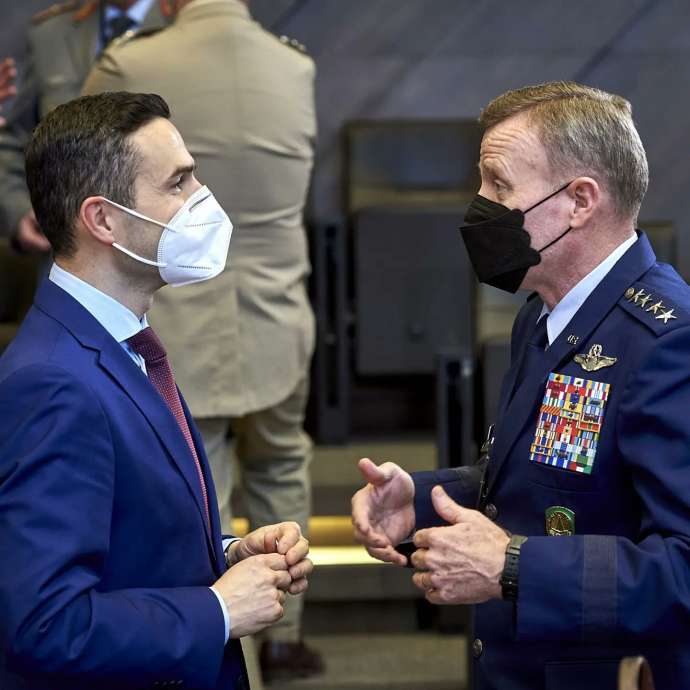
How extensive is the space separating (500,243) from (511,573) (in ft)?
1.73

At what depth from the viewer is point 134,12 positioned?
13.0ft

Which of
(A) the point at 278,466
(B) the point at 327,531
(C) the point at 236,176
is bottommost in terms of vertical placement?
(B) the point at 327,531

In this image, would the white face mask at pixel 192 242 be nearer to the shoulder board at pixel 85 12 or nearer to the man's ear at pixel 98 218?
the man's ear at pixel 98 218

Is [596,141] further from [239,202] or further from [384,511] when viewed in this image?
[239,202]

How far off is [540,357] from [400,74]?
3.47 m

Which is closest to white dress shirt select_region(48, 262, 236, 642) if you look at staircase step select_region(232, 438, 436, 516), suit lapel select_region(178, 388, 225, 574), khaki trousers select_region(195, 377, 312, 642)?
suit lapel select_region(178, 388, 225, 574)

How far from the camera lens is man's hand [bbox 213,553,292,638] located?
1728 mm

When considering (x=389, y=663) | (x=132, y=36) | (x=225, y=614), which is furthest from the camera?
(x=389, y=663)

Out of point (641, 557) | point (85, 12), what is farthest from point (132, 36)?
point (641, 557)

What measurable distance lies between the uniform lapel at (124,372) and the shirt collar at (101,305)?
0.09ft

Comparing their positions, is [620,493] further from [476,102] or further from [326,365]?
[476,102]

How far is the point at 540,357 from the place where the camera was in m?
1.96

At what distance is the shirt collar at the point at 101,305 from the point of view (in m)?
1.80

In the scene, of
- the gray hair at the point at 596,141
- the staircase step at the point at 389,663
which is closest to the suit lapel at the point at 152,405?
the gray hair at the point at 596,141
